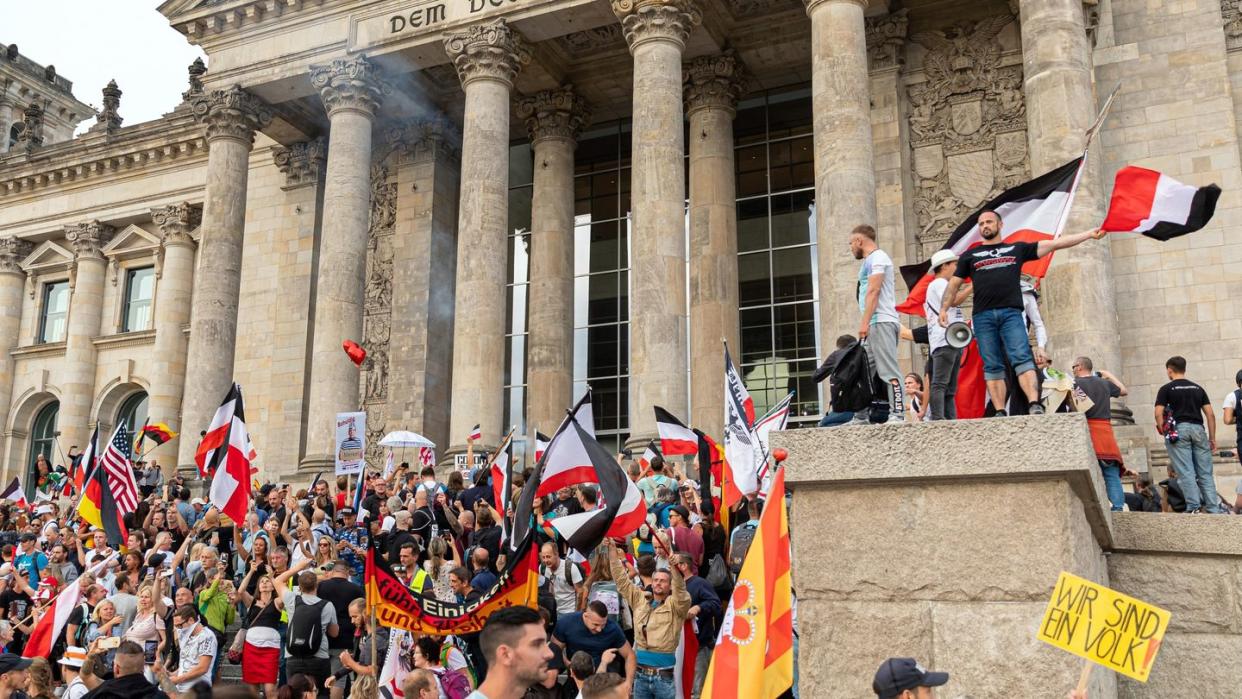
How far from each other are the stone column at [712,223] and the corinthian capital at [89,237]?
21.5m

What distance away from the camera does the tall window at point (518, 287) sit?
89.9 ft

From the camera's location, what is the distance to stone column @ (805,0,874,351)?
18781 millimetres

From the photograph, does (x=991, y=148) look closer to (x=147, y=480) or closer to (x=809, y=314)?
(x=809, y=314)

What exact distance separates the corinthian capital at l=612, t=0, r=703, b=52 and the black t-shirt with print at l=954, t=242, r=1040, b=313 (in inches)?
591

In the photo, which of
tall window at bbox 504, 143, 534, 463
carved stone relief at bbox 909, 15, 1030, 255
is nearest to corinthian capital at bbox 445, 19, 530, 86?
tall window at bbox 504, 143, 534, 463

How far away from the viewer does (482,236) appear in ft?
73.5

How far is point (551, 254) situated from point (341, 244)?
4941mm

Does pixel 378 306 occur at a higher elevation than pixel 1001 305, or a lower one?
higher

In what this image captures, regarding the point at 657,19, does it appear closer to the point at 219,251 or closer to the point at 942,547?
the point at 219,251

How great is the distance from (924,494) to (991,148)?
18225 millimetres

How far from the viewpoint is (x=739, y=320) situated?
82.4 feet

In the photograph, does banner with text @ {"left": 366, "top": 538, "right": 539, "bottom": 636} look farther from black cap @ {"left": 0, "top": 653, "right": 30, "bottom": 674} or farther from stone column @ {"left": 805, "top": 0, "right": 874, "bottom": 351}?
stone column @ {"left": 805, "top": 0, "right": 874, "bottom": 351}

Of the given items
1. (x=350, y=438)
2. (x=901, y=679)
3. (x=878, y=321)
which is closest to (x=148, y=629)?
(x=878, y=321)

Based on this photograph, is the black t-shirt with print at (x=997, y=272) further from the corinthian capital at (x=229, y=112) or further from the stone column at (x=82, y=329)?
the stone column at (x=82, y=329)
